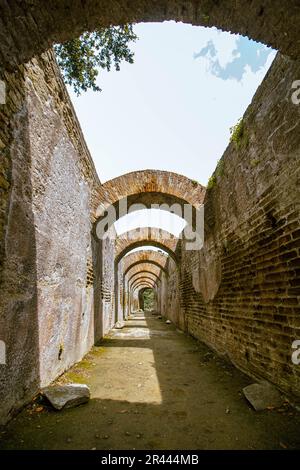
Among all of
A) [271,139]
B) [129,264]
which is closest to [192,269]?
[271,139]

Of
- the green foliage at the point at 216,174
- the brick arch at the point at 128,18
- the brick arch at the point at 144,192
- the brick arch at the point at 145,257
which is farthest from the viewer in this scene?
the brick arch at the point at 145,257

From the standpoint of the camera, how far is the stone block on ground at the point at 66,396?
9.34ft

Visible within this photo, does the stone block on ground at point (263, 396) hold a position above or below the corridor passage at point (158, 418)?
above

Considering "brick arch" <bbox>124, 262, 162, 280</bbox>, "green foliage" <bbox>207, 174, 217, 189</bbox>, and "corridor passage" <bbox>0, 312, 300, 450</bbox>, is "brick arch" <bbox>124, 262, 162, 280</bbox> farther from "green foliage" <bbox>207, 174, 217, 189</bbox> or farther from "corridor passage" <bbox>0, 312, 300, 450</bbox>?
"corridor passage" <bbox>0, 312, 300, 450</bbox>

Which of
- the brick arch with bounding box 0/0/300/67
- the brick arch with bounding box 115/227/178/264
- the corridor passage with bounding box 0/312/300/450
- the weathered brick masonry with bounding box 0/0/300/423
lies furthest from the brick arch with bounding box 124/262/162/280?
the brick arch with bounding box 0/0/300/67

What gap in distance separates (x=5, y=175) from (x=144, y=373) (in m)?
3.72

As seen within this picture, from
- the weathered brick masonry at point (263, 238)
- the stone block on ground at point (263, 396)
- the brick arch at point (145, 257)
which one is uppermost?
the brick arch at point (145, 257)

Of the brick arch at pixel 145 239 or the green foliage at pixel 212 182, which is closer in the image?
the green foliage at pixel 212 182

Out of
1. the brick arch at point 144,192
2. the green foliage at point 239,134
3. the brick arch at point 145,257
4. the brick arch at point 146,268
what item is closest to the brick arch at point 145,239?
the brick arch at point 145,257

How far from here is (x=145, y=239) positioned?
12.2m

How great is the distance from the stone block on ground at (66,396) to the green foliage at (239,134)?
4.15 meters

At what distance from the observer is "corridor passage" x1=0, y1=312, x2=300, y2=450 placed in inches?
86.5

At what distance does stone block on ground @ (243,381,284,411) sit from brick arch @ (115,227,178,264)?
345 inches

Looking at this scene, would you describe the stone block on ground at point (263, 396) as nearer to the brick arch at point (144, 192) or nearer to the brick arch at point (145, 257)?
the brick arch at point (144, 192)
